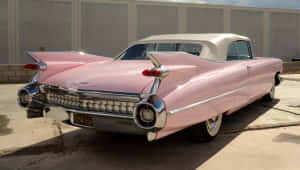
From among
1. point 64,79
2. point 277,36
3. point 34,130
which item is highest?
point 277,36

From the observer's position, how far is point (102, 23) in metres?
22.1

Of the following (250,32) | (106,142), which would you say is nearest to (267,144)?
(106,142)

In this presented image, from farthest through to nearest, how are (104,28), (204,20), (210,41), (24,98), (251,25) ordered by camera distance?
(251,25) → (204,20) → (104,28) → (210,41) → (24,98)

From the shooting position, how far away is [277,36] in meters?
28.0

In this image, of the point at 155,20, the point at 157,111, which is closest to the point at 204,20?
the point at 155,20

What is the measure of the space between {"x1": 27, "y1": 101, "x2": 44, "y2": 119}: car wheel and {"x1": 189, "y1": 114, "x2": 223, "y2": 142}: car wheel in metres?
1.68

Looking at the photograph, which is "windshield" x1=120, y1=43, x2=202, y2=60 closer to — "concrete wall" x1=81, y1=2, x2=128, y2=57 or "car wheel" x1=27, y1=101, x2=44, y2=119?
"car wheel" x1=27, y1=101, x2=44, y2=119

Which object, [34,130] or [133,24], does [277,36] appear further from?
[34,130]

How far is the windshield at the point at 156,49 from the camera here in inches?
144

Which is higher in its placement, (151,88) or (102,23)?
(102,23)

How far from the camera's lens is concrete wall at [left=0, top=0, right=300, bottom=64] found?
67.7ft

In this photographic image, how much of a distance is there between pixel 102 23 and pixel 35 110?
19759 mm

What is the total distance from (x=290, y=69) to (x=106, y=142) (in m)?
14.0

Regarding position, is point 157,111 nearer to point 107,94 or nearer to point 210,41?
point 107,94
